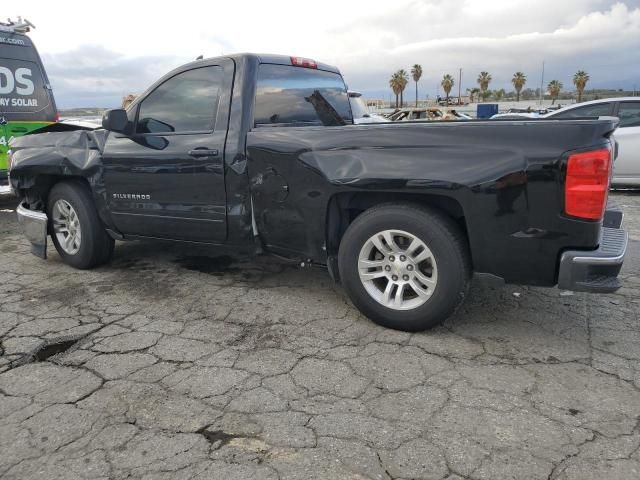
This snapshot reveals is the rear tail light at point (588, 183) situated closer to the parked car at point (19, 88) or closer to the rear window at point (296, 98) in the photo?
the rear window at point (296, 98)

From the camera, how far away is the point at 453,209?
3182 mm

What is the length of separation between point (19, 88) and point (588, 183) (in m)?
7.79

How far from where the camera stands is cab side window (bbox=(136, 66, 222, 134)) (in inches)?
155

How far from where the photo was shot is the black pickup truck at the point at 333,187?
9.22 feet

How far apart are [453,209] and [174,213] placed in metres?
2.23

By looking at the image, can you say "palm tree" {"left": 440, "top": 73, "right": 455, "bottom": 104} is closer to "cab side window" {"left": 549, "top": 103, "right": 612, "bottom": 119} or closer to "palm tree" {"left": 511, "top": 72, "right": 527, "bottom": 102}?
"palm tree" {"left": 511, "top": 72, "right": 527, "bottom": 102}

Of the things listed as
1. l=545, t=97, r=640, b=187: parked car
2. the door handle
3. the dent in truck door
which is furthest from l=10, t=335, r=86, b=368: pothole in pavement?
l=545, t=97, r=640, b=187: parked car

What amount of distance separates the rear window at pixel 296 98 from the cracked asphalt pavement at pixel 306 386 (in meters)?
1.39

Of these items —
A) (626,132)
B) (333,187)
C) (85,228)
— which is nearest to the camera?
(333,187)

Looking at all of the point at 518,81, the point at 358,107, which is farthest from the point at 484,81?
the point at 358,107

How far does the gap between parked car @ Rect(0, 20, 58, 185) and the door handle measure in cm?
470

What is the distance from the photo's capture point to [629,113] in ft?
26.7

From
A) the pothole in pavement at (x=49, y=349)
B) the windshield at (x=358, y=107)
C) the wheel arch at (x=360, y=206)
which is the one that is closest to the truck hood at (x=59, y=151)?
the pothole in pavement at (x=49, y=349)

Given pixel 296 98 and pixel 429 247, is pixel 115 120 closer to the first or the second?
pixel 296 98
